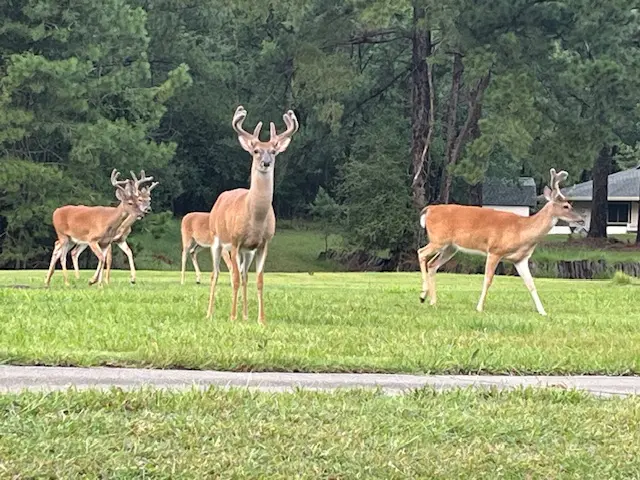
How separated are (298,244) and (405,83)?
30.4ft

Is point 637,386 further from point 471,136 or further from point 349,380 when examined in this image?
point 471,136

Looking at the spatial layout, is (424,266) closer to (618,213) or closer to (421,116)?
(421,116)

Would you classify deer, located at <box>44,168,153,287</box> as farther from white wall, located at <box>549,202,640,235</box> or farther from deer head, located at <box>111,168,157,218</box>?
white wall, located at <box>549,202,640,235</box>

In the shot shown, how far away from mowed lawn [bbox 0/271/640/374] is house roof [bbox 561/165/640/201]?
46.0 m

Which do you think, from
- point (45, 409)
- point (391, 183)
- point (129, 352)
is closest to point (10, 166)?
point (391, 183)

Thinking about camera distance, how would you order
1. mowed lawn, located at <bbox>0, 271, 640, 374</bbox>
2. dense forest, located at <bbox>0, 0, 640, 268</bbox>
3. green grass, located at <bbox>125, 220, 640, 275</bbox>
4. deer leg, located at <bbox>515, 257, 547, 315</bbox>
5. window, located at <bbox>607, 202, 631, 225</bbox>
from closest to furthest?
mowed lawn, located at <bbox>0, 271, 640, 374</bbox>
deer leg, located at <bbox>515, 257, 547, 315</bbox>
dense forest, located at <bbox>0, 0, 640, 268</bbox>
green grass, located at <bbox>125, 220, 640, 275</bbox>
window, located at <bbox>607, 202, 631, 225</bbox>

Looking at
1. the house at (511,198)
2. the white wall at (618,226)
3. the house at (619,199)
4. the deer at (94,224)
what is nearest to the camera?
the deer at (94,224)

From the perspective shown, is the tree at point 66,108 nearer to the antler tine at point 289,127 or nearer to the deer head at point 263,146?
the antler tine at point 289,127

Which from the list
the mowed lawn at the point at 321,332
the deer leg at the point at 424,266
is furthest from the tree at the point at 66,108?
the deer leg at the point at 424,266

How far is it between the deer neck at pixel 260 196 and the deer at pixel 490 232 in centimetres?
434

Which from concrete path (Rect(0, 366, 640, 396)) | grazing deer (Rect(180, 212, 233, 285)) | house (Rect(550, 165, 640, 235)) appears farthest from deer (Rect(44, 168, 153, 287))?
house (Rect(550, 165, 640, 235))

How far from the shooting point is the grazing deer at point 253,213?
11.7 m

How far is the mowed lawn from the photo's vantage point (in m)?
8.59

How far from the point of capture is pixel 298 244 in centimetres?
5091
